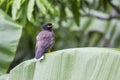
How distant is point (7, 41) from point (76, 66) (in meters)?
0.78

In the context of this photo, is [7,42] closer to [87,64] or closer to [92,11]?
[87,64]

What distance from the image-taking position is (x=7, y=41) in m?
2.91

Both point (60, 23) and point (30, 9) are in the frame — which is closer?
point (30, 9)

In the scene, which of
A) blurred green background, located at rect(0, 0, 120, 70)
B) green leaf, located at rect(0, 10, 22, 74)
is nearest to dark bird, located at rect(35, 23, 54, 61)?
green leaf, located at rect(0, 10, 22, 74)

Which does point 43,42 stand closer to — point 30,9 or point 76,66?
point 76,66

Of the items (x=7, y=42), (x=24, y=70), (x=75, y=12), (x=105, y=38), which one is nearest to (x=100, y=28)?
(x=105, y=38)

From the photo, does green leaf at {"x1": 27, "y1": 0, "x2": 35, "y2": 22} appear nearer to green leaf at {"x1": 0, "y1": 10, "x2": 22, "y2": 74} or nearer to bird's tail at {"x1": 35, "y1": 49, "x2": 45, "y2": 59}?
green leaf at {"x1": 0, "y1": 10, "x2": 22, "y2": 74}

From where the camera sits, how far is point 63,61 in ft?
7.52

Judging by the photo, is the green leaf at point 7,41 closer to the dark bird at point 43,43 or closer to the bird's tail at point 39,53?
the dark bird at point 43,43

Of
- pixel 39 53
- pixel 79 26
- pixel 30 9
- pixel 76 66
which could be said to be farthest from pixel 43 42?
pixel 79 26

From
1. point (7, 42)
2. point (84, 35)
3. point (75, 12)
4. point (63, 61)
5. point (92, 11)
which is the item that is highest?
point (63, 61)

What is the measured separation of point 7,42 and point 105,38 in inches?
132

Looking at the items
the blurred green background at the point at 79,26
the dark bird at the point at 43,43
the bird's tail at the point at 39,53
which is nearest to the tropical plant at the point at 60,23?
the blurred green background at the point at 79,26

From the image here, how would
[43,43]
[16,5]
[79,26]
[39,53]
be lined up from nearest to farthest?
[39,53], [43,43], [16,5], [79,26]
